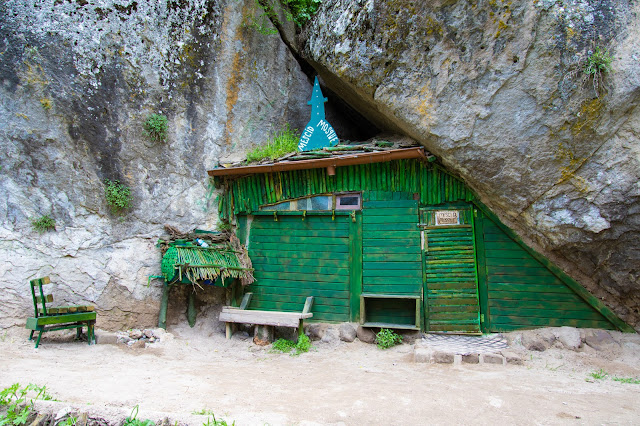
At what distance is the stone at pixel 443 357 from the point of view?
237 inches

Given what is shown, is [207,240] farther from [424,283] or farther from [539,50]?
[539,50]

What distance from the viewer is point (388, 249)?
A: 7266 millimetres

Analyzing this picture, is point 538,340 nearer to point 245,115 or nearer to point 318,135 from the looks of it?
point 318,135

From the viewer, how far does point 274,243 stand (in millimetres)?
7871

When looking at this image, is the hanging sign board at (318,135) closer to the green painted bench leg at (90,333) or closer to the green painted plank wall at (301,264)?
the green painted plank wall at (301,264)

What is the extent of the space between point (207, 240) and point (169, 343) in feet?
5.88

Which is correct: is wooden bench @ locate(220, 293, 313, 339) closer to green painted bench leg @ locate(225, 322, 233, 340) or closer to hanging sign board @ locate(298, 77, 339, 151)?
green painted bench leg @ locate(225, 322, 233, 340)

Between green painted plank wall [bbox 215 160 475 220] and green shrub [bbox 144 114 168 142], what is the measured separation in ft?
3.86

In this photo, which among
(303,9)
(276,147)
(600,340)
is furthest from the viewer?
(303,9)

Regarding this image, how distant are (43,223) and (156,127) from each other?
225 centimetres

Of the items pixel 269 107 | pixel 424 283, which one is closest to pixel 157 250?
pixel 269 107

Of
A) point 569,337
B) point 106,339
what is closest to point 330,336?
point 106,339

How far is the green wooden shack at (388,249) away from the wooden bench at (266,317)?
46 cm

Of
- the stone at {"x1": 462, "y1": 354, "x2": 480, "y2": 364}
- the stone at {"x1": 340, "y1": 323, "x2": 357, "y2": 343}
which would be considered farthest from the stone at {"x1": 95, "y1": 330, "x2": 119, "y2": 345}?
the stone at {"x1": 462, "y1": 354, "x2": 480, "y2": 364}
